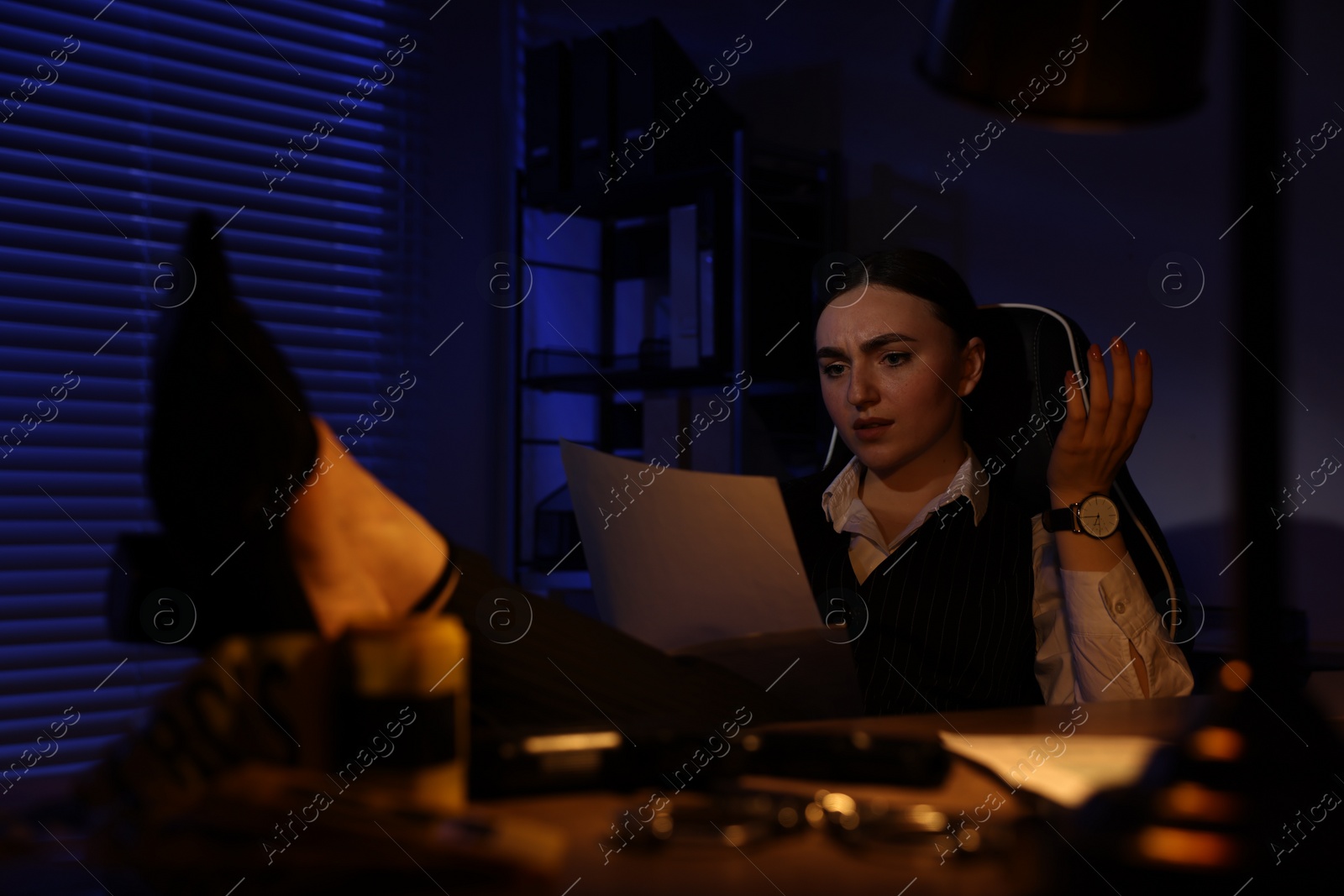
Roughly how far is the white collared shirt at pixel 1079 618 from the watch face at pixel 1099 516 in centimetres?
4

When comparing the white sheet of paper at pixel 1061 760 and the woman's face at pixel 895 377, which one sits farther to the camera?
the woman's face at pixel 895 377

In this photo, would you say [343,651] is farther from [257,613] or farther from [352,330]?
[352,330]

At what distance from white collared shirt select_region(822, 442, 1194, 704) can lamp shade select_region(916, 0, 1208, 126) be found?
714 millimetres

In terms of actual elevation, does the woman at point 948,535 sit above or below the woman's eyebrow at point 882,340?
below

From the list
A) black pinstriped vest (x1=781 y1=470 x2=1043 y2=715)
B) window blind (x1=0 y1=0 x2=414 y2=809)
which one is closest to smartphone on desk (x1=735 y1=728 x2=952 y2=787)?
black pinstriped vest (x1=781 y1=470 x2=1043 y2=715)

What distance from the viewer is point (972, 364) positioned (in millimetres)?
1588

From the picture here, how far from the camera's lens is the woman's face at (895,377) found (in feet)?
5.00

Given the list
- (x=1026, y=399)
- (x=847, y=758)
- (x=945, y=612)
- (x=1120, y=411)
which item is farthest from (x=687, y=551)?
(x=1026, y=399)

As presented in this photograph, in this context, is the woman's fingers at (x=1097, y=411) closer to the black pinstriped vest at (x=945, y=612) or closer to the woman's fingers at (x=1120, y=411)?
the woman's fingers at (x=1120, y=411)

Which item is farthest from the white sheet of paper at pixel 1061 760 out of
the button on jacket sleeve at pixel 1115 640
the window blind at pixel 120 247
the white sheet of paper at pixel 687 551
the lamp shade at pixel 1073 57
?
the window blind at pixel 120 247

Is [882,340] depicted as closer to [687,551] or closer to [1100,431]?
[1100,431]

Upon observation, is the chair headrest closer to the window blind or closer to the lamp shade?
the lamp shade

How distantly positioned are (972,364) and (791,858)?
4.08 ft

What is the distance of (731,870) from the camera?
43 centimetres
